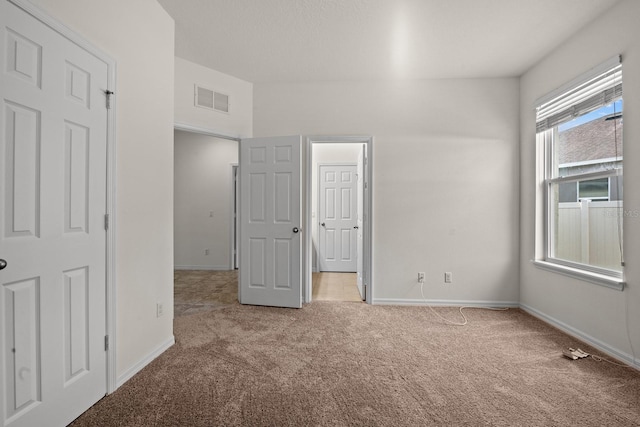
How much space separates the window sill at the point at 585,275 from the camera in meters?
2.21

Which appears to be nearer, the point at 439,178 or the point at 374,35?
the point at 374,35

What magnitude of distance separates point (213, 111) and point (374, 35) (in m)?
1.87

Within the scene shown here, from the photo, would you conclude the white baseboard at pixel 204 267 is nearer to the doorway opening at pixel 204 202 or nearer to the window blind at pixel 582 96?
the doorway opening at pixel 204 202

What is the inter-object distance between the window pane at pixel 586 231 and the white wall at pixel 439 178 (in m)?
0.44

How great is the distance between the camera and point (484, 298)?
3.48 m

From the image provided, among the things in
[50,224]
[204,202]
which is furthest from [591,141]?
[204,202]

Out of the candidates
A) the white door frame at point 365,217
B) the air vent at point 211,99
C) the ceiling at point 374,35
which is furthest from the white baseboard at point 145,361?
the ceiling at point 374,35

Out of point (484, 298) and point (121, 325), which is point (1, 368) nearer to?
point (121, 325)

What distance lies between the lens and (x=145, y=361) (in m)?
2.11

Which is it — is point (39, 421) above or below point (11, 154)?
below

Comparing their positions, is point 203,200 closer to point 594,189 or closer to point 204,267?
point 204,267

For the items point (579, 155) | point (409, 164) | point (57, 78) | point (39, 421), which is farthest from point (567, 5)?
point (39, 421)

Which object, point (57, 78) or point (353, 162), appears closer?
point (57, 78)

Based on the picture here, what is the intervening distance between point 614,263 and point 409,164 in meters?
1.99
